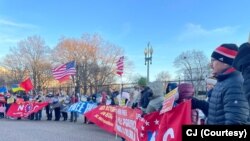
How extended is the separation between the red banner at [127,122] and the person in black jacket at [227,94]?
11.8ft

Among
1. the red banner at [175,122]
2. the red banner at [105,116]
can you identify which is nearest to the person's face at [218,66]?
the red banner at [175,122]

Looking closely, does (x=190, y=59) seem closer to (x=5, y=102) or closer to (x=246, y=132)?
(x=5, y=102)

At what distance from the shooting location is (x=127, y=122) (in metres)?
8.34

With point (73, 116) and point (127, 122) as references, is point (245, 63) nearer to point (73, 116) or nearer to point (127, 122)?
point (127, 122)

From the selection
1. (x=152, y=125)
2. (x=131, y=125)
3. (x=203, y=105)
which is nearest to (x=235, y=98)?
(x=203, y=105)

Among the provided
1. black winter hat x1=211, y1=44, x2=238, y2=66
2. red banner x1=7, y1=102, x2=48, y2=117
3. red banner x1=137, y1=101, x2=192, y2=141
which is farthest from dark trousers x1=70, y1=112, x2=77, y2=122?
black winter hat x1=211, y1=44, x2=238, y2=66

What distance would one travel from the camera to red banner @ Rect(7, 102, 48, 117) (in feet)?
64.6

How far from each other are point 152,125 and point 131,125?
208 centimetres

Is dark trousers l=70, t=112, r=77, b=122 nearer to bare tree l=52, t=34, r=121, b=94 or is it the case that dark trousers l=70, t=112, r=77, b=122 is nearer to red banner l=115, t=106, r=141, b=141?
red banner l=115, t=106, r=141, b=141

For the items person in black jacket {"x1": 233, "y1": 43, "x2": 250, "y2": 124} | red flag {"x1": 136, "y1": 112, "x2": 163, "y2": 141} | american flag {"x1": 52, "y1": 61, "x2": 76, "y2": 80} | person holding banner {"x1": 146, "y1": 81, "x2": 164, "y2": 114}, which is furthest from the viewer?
american flag {"x1": 52, "y1": 61, "x2": 76, "y2": 80}

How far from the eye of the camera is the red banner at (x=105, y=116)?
441 inches

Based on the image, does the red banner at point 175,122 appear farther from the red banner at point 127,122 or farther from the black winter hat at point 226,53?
the red banner at point 127,122

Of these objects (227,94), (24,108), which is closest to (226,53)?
(227,94)

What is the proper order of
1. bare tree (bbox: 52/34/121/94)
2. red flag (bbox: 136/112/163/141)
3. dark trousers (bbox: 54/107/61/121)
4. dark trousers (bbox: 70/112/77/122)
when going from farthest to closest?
bare tree (bbox: 52/34/121/94) < dark trousers (bbox: 54/107/61/121) < dark trousers (bbox: 70/112/77/122) < red flag (bbox: 136/112/163/141)
